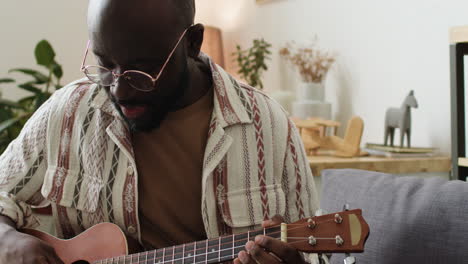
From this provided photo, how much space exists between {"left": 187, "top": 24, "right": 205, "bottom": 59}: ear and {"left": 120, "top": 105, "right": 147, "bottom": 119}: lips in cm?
18

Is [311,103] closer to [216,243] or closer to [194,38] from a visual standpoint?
[194,38]

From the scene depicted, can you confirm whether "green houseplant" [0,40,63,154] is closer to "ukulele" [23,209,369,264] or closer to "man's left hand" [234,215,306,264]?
"ukulele" [23,209,369,264]

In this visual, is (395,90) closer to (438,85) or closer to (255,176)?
(438,85)

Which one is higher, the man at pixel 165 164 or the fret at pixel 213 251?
the man at pixel 165 164

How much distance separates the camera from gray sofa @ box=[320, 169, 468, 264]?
0.98 metres

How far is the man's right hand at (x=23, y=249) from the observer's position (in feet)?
3.59

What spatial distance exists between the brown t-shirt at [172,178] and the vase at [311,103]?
103cm

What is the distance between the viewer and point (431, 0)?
1869 millimetres

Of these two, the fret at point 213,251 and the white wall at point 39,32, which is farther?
the white wall at point 39,32

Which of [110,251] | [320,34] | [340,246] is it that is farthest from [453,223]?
[320,34]

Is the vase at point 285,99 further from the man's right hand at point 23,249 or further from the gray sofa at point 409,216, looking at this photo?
the man's right hand at point 23,249

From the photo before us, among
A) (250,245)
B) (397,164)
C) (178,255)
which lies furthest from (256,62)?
(250,245)

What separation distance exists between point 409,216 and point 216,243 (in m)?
0.36

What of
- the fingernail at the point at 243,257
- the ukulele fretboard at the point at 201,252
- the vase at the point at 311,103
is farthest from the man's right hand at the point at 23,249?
the vase at the point at 311,103
